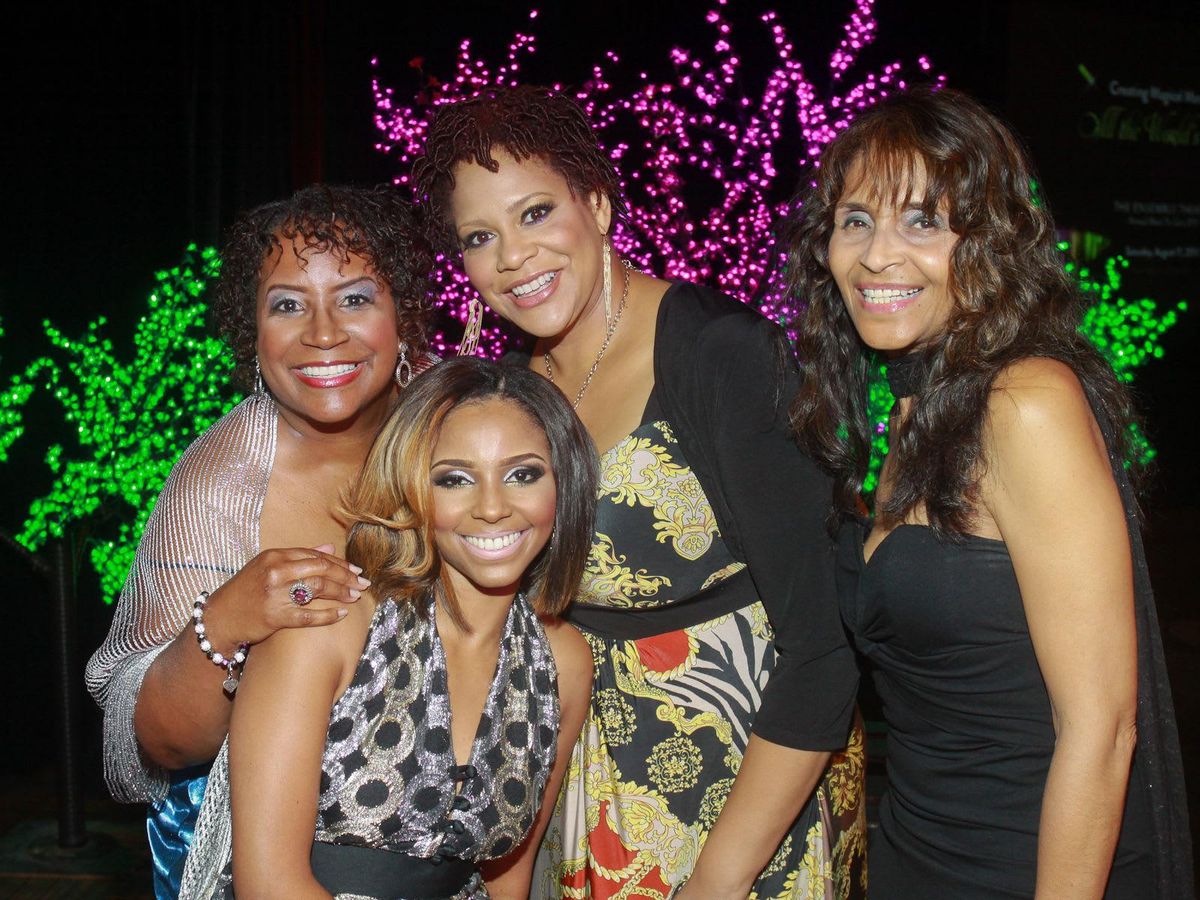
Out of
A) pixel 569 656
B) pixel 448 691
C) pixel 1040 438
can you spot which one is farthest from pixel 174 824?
pixel 1040 438

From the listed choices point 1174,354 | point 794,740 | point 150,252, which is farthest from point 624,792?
point 1174,354

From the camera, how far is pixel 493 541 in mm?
1770

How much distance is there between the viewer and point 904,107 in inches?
65.9

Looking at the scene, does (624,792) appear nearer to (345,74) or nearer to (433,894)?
(433,894)

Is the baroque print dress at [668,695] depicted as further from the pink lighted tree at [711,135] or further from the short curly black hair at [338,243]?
the pink lighted tree at [711,135]

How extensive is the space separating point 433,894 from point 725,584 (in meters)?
0.65

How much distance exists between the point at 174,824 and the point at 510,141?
1405 mm

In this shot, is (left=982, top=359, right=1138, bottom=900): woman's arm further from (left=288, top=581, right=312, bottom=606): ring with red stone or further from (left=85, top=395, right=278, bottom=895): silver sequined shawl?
(left=85, top=395, right=278, bottom=895): silver sequined shawl

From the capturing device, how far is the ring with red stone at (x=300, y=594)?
5.47 ft

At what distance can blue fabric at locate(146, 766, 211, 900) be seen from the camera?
84.5 inches

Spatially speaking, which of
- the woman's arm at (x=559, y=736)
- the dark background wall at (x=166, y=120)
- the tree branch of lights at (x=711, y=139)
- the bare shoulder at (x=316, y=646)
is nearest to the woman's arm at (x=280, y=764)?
the bare shoulder at (x=316, y=646)

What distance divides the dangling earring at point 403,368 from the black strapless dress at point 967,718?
38.1 inches

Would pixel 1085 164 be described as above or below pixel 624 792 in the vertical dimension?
above

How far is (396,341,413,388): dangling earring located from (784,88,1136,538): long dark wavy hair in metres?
0.82
